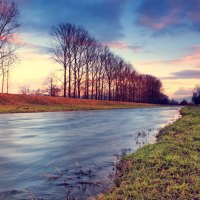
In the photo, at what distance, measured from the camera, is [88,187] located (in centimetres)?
688

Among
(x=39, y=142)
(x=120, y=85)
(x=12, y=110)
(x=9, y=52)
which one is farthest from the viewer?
(x=120, y=85)

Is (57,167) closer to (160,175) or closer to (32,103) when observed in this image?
(160,175)

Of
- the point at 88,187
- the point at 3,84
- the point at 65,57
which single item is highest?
the point at 65,57

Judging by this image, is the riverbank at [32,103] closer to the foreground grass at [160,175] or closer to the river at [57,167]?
the river at [57,167]

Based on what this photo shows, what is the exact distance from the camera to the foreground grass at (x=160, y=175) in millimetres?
5895

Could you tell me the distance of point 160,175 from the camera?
7.09 meters

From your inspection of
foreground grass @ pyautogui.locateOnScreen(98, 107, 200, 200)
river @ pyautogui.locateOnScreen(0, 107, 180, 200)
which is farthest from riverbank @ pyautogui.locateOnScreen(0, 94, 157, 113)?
foreground grass @ pyautogui.locateOnScreen(98, 107, 200, 200)

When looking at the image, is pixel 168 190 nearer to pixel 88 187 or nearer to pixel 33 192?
pixel 88 187

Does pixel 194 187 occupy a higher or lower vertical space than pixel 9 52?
lower

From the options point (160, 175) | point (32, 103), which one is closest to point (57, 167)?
point (160, 175)

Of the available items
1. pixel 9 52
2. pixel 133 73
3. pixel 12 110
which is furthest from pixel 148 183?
pixel 133 73

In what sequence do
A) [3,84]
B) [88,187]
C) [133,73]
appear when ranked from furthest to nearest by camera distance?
1. [133,73]
2. [3,84]
3. [88,187]

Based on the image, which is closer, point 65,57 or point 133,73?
point 65,57

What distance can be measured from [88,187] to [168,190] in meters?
1.70
